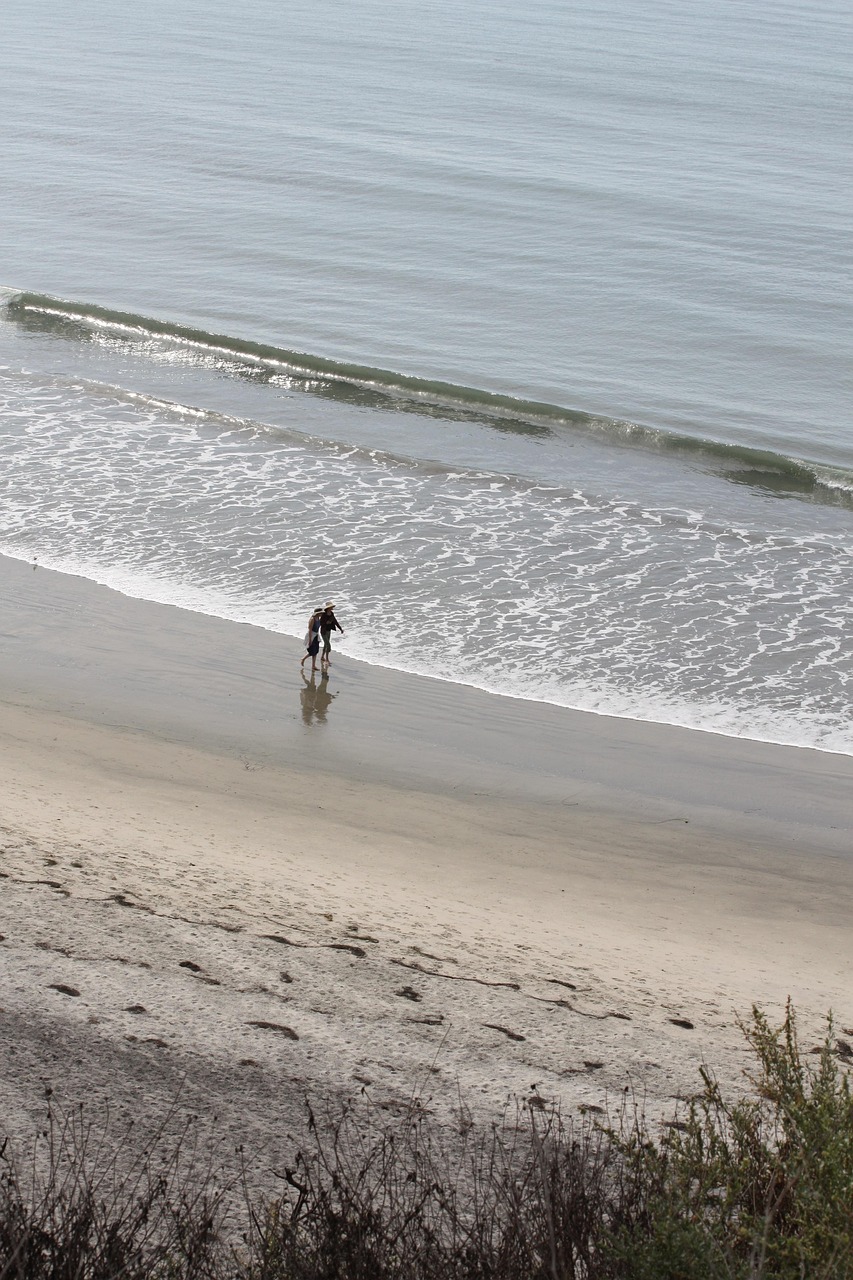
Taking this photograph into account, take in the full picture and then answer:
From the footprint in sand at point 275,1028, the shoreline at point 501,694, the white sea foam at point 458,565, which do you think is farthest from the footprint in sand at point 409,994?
the white sea foam at point 458,565

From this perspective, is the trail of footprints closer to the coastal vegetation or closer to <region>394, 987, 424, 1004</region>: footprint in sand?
<region>394, 987, 424, 1004</region>: footprint in sand

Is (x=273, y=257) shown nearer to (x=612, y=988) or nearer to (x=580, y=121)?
(x=580, y=121)

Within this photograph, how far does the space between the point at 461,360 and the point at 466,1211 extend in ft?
72.1

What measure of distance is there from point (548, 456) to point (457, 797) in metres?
11.8

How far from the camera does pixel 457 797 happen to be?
11.4 m

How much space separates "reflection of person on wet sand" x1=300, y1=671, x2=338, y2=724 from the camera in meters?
12.8

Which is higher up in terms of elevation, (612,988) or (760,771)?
(760,771)

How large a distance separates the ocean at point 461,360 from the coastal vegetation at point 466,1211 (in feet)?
26.3

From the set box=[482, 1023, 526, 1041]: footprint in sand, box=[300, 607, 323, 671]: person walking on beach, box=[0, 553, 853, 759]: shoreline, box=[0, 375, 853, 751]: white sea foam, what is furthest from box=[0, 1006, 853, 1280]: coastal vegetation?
box=[0, 375, 853, 751]: white sea foam

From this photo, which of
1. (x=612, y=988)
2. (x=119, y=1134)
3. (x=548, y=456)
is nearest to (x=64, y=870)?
(x=119, y=1134)

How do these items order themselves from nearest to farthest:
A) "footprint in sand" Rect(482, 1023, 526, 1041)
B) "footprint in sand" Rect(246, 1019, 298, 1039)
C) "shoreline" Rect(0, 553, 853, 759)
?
"footprint in sand" Rect(246, 1019, 298, 1039) → "footprint in sand" Rect(482, 1023, 526, 1041) → "shoreline" Rect(0, 553, 853, 759)

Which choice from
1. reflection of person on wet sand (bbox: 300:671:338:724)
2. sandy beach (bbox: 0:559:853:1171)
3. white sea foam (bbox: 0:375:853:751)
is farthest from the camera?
white sea foam (bbox: 0:375:853:751)

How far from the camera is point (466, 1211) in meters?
5.57

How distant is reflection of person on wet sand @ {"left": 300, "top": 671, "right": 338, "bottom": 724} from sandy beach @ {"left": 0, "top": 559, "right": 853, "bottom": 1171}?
6cm
